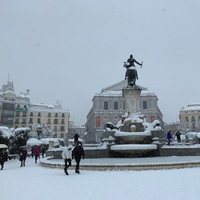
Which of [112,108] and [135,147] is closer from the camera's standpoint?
[135,147]

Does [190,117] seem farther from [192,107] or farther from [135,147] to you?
[135,147]

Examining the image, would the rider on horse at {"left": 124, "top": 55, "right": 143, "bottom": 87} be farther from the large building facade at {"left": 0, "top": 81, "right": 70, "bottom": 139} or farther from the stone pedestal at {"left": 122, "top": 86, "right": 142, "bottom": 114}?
the large building facade at {"left": 0, "top": 81, "right": 70, "bottom": 139}

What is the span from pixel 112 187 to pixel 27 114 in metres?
94.5

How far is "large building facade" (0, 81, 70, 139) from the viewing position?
9269cm

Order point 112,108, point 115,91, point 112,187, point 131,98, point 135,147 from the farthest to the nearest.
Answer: point 115,91 → point 112,108 → point 131,98 → point 135,147 → point 112,187

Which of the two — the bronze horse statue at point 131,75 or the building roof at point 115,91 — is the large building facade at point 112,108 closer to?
the building roof at point 115,91

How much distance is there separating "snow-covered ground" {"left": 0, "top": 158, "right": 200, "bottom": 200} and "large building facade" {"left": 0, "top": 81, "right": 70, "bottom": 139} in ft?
274

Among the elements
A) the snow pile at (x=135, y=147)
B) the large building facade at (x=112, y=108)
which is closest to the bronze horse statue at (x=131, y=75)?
the snow pile at (x=135, y=147)

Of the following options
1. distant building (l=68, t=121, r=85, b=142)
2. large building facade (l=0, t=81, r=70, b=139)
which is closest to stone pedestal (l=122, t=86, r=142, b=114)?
large building facade (l=0, t=81, r=70, b=139)

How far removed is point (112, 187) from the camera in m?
9.48

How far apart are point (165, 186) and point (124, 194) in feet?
5.44

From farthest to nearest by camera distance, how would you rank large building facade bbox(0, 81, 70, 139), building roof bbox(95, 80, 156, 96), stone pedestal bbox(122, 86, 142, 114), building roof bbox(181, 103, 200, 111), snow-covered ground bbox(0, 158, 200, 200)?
1. building roof bbox(181, 103, 200, 111)
2. large building facade bbox(0, 81, 70, 139)
3. building roof bbox(95, 80, 156, 96)
4. stone pedestal bbox(122, 86, 142, 114)
5. snow-covered ground bbox(0, 158, 200, 200)

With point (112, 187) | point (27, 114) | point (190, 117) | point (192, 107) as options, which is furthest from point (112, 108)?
point (112, 187)

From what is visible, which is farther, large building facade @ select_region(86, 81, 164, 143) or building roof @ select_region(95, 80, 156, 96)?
building roof @ select_region(95, 80, 156, 96)
